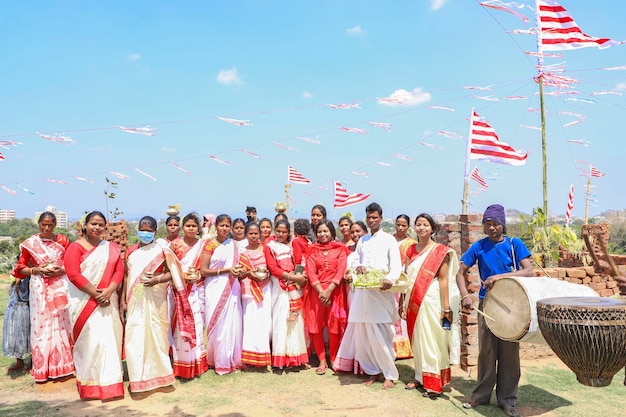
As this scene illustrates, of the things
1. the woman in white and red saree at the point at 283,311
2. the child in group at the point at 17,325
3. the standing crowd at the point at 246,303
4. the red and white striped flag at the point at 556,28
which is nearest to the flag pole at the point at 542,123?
the red and white striped flag at the point at 556,28

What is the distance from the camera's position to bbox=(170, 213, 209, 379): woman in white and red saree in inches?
233

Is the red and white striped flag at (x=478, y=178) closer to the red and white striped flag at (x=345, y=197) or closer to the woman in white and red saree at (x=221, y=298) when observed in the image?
the red and white striped flag at (x=345, y=197)

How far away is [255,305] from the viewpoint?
20.6 ft

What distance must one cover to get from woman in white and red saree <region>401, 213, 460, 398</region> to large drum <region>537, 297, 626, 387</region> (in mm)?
1640

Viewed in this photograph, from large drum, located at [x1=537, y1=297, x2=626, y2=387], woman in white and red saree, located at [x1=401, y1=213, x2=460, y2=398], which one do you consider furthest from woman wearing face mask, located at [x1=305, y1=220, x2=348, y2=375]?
large drum, located at [x1=537, y1=297, x2=626, y2=387]

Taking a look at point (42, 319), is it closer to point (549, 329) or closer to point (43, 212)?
point (43, 212)

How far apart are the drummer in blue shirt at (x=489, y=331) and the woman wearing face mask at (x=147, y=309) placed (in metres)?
3.41

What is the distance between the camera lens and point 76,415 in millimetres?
4914

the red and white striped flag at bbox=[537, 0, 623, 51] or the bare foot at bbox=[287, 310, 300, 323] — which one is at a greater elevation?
the red and white striped flag at bbox=[537, 0, 623, 51]

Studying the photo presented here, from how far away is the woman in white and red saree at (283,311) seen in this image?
245 inches

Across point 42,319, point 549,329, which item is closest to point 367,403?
point 549,329

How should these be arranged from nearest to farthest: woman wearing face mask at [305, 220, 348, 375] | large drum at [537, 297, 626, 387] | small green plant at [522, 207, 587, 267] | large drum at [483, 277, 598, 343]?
large drum at [537, 297, 626, 387] < large drum at [483, 277, 598, 343] < woman wearing face mask at [305, 220, 348, 375] < small green plant at [522, 207, 587, 267]

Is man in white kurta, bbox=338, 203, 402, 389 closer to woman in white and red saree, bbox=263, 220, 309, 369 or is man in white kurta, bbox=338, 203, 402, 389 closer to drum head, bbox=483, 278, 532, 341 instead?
woman in white and red saree, bbox=263, 220, 309, 369

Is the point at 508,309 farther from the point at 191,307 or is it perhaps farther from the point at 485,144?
the point at 485,144
